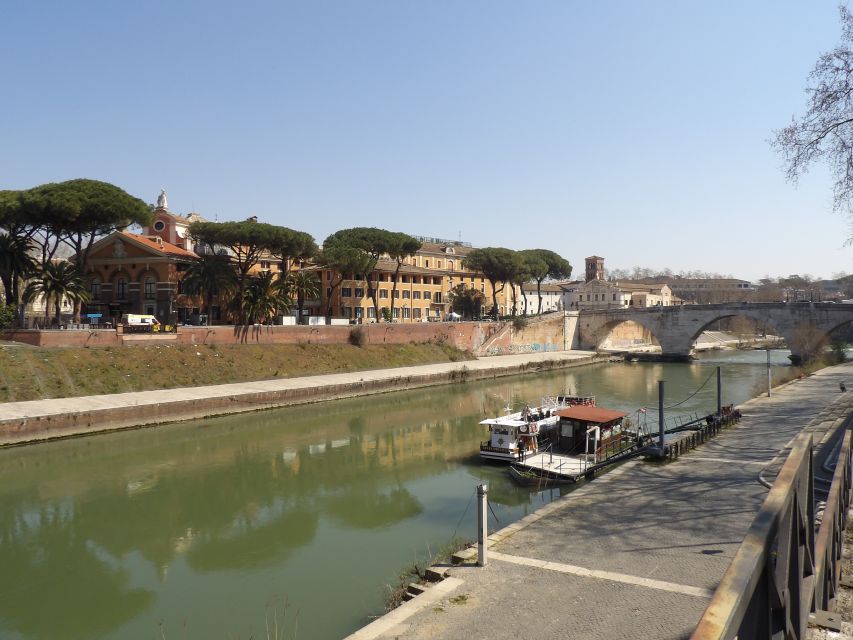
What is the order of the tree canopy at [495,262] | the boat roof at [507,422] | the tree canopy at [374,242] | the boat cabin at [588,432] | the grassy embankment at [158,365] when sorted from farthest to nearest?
the tree canopy at [495,262] → the tree canopy at [374,242] → the grassy embankment at [158,365] → the boat roof at [507,422] → the boat cabin at [588,432]

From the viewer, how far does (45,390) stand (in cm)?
3145

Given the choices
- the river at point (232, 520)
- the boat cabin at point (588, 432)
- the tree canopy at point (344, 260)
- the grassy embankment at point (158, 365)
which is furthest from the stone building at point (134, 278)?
the boat cabin at point (588, 432)

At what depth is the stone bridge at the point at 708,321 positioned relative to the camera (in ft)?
196

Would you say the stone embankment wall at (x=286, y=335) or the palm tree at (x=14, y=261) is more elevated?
the palm tree at (x=14, y=261)

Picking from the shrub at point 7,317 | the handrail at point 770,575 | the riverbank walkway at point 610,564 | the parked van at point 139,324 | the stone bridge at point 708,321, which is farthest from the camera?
the stone bridge at point 708,321

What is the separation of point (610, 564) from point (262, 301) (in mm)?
39910

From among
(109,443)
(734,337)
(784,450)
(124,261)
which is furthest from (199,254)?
(734,337)

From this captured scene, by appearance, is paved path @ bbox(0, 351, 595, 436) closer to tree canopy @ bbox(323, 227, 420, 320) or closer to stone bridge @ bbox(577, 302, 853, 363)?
tree canopy @ bbox(323, 227, 420, 320)

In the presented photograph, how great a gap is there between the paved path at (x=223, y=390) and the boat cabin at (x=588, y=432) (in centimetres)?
1881

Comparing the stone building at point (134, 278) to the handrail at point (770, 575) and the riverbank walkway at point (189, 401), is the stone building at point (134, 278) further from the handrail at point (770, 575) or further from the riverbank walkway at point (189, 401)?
the handrail at point (770, 575)

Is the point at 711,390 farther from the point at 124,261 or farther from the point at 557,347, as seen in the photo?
the point at 124,261

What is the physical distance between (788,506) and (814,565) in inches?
61.3

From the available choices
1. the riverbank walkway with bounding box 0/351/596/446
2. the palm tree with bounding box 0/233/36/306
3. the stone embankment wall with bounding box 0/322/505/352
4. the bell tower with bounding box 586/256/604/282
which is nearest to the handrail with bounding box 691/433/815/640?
the riverbank walkway with bounding box 0/351/596/446

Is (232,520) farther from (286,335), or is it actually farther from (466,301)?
(466,301)
